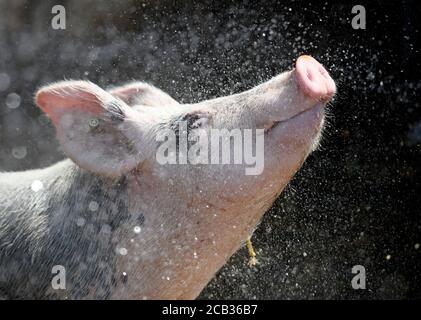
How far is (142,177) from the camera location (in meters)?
3.08

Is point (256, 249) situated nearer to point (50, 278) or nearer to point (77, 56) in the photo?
point (50, 278)

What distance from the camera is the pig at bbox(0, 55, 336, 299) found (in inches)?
117

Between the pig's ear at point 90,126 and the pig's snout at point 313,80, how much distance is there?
2.43 feet

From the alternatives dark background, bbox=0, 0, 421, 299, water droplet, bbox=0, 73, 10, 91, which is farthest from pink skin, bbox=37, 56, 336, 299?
water droplet, bbox=0, 73, 10, 91

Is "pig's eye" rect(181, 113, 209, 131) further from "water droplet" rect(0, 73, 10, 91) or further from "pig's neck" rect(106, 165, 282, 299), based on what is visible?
"water droplet" rect(0, 73, 10, 91)

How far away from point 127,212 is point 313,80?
891mm

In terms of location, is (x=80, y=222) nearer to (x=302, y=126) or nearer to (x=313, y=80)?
(x=302, y=126)

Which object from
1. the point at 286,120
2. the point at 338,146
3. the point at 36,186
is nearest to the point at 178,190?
the point at 286,120

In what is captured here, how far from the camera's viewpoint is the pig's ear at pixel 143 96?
3.43 m

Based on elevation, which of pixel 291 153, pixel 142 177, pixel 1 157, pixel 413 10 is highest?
pixel 291 153

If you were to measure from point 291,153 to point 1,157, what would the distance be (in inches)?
141

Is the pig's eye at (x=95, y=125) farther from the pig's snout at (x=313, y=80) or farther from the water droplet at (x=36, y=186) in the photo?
the pig's snout at (x=313, y=80)

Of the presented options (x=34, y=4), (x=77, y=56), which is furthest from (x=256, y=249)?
(x=34, y=4)

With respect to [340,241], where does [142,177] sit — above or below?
above
